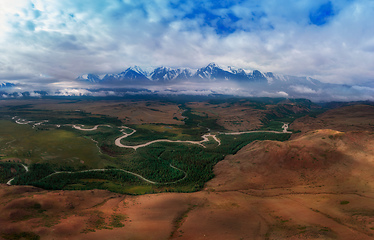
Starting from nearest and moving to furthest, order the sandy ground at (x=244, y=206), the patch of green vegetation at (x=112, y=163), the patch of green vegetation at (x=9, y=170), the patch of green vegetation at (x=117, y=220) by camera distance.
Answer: the sandy ground at (x=244, y=206)
the patch of green vegetation at (x=117, y=220)
the patch of green vegetation at (x=112, y=163)
the patch of green vegetation at (x=9, y=170)

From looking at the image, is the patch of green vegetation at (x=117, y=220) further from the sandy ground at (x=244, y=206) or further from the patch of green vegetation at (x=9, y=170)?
the patch of green vegetation at (x=9, y=170)

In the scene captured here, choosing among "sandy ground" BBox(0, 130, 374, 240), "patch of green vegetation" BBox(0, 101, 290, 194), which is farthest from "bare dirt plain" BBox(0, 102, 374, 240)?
"patch of green vegetation" BBox(0, 101, 290, 194)

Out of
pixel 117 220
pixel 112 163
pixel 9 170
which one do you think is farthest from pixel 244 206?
pixel 9 170

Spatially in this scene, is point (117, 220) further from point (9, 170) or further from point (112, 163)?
point (9, 170)

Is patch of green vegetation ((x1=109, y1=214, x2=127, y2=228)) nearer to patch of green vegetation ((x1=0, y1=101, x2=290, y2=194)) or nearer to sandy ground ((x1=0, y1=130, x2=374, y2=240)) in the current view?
sandy ground ((x1=0, y1=130, x2=374, y2=240))

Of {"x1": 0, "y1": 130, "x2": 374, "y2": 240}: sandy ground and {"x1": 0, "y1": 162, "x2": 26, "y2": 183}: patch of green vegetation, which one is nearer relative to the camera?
{"x1": 0, "y1": 130, "x2": 374, "y2": 240}: sandy ground

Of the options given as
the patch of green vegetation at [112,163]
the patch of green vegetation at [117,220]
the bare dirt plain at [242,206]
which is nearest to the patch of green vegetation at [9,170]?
the patch of green vegetation at [112,163]

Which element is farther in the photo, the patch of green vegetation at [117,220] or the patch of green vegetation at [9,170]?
the patch of green vegetation at [9,170]

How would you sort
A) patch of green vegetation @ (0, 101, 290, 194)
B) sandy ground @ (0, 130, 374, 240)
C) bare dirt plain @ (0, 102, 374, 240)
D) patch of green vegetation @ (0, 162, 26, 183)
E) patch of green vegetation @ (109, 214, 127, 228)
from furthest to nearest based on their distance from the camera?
1. patch of green vegetation @ (0, 162, 26, 183)
2. patch of green vegetation @ (0, 101, 290, 194)
3. patch of green vegetation @ (109, 214, 127, 228)
4. sandy ground @ (0, 130, 374, 240)
5. bare dirt plain @ (0, 102, 374, 240)

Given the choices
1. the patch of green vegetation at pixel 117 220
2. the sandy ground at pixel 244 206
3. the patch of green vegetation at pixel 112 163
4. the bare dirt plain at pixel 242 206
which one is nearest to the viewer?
the bare dirt plain at pixel 242 206
